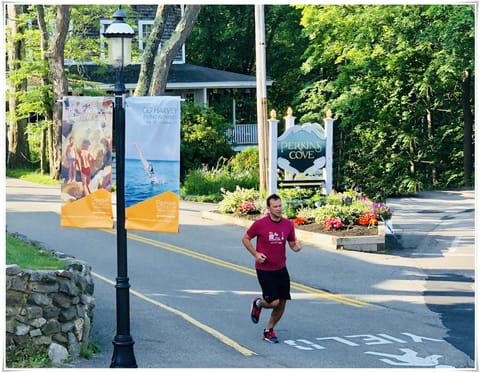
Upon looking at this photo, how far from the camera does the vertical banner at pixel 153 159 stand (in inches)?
466

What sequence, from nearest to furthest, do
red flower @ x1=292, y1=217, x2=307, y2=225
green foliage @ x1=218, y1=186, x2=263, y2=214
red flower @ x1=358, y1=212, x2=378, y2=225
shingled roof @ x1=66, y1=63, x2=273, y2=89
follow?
red flower @ x1=358, y1=212, x2=378, y2=225, red flower @ x1=292, y1=217, x2=307, y2=225, green foliage @ x1=218, y1=186, x2=263, y2=214, shingled roof @ x1=66, y1=63, x2=273, y2=89

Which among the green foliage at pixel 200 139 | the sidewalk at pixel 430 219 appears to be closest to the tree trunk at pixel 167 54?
the green foliage at pixel 200 139

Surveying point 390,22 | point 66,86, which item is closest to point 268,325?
point 66,86

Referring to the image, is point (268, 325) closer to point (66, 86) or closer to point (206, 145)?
point (206, 145)

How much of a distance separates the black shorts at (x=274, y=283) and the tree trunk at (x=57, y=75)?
25.4 metres

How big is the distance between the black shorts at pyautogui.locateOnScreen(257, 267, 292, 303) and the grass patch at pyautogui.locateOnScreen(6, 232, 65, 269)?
275cm

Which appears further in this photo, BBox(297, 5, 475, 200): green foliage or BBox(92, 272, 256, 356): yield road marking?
BBox(297, 5, 475, 200): green foliage

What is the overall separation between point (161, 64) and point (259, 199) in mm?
9523

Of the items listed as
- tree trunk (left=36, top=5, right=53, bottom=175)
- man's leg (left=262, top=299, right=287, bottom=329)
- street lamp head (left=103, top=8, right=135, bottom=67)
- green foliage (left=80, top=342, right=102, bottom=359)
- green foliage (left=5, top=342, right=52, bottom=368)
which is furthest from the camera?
tree trunk (left=36, top=5, right=53, bottom=175)

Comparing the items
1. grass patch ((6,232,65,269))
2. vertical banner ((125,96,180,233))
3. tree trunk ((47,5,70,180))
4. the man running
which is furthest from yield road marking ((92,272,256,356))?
tree trunk ((47,5,70,180))

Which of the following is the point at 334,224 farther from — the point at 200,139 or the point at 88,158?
the point at 200,139

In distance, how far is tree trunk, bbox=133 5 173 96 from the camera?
35969mm

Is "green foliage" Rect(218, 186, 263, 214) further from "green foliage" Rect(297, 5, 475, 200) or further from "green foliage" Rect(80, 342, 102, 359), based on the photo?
"green foliage" Rect(80, 342, 102, 359)

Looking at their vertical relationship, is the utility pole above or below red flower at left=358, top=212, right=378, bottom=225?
above
